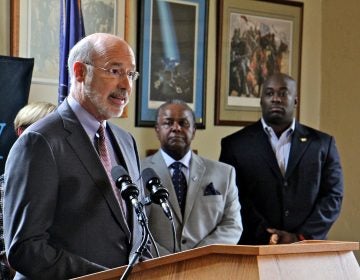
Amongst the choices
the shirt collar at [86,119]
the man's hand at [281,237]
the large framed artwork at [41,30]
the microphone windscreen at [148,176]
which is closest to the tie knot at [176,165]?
the man's hand at [281,237]

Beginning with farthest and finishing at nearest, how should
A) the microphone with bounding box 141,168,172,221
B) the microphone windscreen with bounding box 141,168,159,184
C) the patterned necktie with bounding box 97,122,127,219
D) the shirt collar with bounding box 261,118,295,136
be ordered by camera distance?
the shirt collar with bounding box 261,118,295,136, the patterned necktie with bounding box 97,122,127,219, the microphone windscreen with bounding box 141,168,159,184, the microphone with bounding box 141,168,172,221

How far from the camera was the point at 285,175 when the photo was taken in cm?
398

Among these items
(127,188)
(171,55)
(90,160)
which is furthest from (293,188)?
(127,188)

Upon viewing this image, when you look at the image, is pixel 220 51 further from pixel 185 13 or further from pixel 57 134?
pixel 57 134

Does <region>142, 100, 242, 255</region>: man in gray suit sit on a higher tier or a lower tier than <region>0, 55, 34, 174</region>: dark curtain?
lower

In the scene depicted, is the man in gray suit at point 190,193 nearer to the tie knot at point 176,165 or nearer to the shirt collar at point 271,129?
the tie knot at point 176,165

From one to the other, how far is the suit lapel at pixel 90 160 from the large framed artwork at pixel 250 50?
8.29 ft

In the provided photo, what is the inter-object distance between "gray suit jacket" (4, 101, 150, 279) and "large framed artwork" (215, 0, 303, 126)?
2564mm

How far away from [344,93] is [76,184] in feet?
10.9

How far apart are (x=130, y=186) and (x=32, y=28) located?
212 centimetres

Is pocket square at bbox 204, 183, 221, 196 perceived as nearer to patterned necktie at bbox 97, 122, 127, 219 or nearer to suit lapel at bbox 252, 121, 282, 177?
suit lapel at bbox 252, 121, 282, 177

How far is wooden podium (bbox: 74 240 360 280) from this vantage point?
1.54 metres

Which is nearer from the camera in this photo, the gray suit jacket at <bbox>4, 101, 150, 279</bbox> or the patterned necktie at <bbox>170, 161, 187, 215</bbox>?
the gray suit jacket at <bbox>4, 101, 150, 279</bbox>

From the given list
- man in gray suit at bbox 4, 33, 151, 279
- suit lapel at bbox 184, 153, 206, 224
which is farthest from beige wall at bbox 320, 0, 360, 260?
man in gray suit at bbox 4, 33, 151, 279
